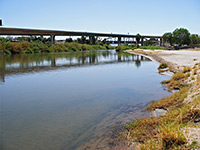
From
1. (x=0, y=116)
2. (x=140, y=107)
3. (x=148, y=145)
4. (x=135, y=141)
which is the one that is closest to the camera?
(x=148, y=145)

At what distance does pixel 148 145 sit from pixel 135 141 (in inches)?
35.6

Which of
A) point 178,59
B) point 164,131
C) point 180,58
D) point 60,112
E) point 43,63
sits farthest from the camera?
point 43,63

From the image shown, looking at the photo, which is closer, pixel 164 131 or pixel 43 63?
pixel 164 131

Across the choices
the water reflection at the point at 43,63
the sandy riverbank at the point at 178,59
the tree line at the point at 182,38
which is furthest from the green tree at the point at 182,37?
the water reflection at the point at 43,63

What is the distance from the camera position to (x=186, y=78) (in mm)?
17141

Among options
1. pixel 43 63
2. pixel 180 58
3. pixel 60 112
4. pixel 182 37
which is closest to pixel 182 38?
pixel 182 37

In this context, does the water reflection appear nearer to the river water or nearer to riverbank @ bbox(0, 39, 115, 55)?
the river water

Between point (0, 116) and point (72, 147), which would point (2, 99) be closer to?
point (0, 116)

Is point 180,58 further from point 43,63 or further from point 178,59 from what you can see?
point 43,63

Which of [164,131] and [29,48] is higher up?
[29,48]

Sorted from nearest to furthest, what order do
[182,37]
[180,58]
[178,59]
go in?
1. [178,59]
2. [180,58]
3. [182,37]

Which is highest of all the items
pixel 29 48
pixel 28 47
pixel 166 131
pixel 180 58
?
pixel 28 47

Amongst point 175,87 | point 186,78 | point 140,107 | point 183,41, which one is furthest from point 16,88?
point 183,41

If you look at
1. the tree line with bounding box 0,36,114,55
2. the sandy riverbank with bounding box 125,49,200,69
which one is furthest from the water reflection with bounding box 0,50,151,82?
the tree line with bounding box 0,36,114,55
